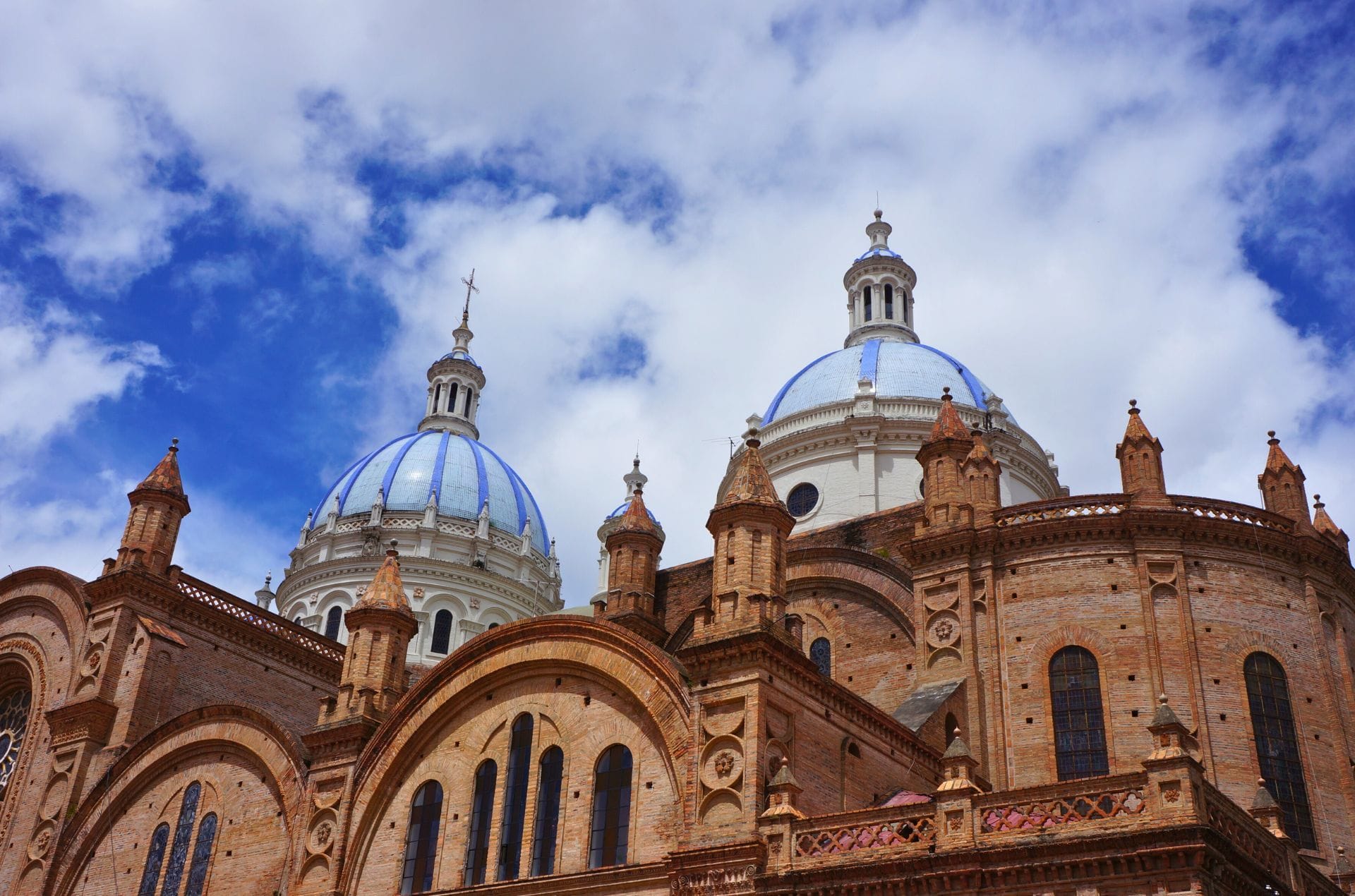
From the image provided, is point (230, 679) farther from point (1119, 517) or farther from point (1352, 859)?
point (1352, 859)

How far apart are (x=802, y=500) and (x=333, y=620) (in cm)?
2469

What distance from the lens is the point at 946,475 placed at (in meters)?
32.8

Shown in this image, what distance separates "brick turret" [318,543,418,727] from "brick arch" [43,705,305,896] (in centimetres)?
163

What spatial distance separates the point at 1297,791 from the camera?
28.1 metres

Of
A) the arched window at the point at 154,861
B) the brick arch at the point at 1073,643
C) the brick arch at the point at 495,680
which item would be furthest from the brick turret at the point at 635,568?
the arched window at the point at 154,861

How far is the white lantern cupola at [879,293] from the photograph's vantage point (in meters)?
54.3

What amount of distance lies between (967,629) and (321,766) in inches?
590

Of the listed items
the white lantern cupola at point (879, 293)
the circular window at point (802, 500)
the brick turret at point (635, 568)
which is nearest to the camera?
the brick turret at point (635, 568)

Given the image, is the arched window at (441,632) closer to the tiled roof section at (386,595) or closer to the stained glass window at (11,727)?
the stained glass window at (11,727)

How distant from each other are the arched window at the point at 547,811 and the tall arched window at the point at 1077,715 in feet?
34.7

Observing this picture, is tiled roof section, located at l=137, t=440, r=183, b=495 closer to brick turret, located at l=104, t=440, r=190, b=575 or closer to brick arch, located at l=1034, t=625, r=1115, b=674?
brick turret, located at l=104, t=440, r=190, b=575

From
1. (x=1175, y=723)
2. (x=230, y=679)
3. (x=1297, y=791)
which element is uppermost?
(x=230, y=679)

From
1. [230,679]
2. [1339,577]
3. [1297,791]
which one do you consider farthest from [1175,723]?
[230,679]

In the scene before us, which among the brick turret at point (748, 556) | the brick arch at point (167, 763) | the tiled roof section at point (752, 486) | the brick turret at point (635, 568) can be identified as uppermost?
the brick turret at point (635, 568)
